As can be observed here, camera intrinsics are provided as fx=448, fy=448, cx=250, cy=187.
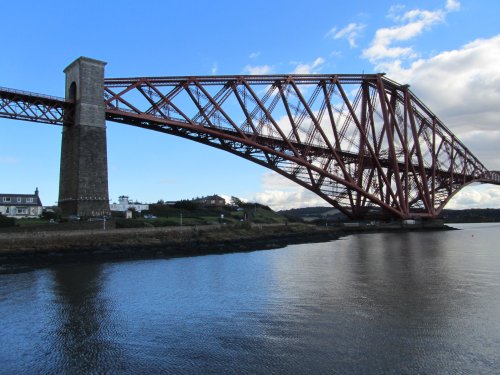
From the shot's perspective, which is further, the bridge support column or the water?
the bridge support column

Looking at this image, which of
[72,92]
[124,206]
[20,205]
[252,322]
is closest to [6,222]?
[72,92]

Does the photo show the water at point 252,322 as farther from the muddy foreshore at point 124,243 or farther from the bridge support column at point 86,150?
the bridge support column at point 86,150

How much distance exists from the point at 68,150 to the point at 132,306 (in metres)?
31.1

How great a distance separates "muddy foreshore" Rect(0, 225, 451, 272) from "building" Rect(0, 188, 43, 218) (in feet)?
77.6

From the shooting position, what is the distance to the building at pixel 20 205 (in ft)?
192

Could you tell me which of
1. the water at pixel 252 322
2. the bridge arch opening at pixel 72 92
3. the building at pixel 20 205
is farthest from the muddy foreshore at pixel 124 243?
the building at pixel 20 205

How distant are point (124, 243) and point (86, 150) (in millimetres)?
10178

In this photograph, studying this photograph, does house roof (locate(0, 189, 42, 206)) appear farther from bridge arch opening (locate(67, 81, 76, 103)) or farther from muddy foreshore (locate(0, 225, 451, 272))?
muddy foreshore (locate(0, 225, 451, 272))

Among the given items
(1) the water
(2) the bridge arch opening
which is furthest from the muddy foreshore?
(2) the bridge arch opening

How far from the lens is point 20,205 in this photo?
5966 cm

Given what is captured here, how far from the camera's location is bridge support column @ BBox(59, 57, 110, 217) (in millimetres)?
42094

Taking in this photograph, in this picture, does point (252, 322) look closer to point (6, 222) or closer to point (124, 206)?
point (6, 222)

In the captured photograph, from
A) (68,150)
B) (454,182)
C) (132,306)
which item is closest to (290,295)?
(132,306)

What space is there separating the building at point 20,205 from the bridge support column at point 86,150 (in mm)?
17783
